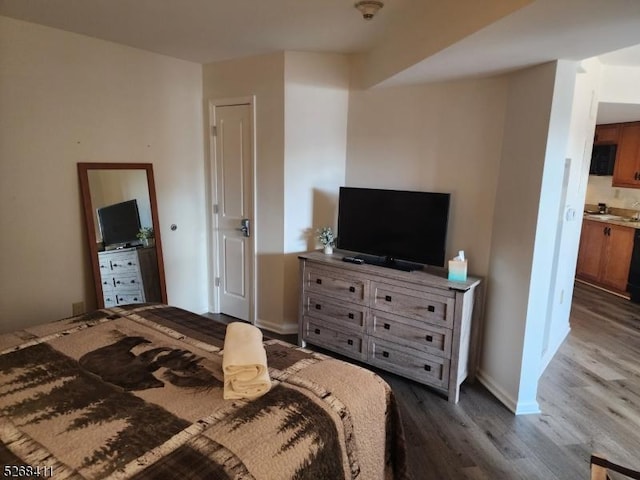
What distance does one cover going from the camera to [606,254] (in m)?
5.20

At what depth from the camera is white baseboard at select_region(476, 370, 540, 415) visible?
2.62m

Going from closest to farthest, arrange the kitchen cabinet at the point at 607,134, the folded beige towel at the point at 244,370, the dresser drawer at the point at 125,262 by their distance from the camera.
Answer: the folded beige towel at the point at 244,370 < the dresser drawer at the point at 125,262 < the kitchen cabinet at the point at 607,134

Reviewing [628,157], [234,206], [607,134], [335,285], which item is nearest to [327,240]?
[335,285]

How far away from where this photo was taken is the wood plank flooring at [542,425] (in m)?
2.15

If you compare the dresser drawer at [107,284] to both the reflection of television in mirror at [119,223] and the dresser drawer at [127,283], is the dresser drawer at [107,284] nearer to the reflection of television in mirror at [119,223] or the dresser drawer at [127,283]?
the dresser drawer at [127,283]

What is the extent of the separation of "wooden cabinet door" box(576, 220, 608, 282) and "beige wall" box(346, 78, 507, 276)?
3376 millimetres

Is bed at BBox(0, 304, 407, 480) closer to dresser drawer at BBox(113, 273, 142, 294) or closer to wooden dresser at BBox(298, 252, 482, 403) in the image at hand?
wooden dresser at BBox(298, 252, 482, 403)

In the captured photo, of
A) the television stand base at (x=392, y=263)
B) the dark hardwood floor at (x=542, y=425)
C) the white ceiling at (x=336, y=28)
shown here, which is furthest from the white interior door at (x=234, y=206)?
the dark hardwood floor at (x=542, y=425)

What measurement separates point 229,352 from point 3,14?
2.70m

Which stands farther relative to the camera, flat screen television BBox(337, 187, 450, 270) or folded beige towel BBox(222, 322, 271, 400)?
flat screen television BBox(337, 187, 450, 270)

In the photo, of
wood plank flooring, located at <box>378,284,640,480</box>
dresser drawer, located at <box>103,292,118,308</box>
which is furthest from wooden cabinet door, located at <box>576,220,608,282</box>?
dresser drawer, located at <box>103,292,118,308</box>

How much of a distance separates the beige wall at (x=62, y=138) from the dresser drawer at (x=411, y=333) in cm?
207

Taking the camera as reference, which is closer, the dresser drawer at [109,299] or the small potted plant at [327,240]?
the dresser drawer at [109,299]

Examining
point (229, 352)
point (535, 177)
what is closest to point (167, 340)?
point (229, 352)
